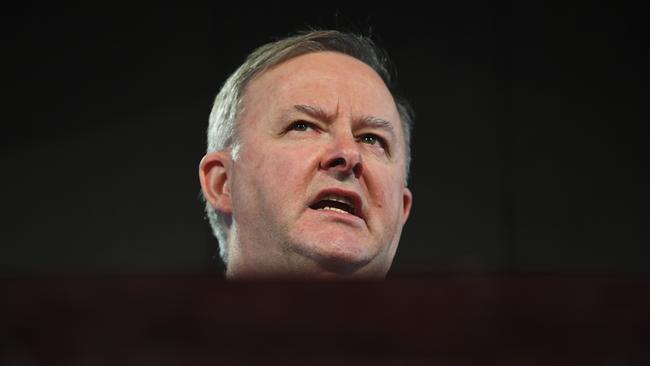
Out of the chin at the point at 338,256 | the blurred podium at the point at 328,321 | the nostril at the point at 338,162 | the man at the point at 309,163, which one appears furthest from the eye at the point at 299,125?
the blurred podium at the point at 328,321

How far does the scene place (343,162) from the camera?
4.63 ft

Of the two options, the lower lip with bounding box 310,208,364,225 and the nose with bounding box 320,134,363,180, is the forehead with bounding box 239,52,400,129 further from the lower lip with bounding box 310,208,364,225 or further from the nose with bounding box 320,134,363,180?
the lower lip with bounding box 310,208,364,225

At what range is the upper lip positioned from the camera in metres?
1.39

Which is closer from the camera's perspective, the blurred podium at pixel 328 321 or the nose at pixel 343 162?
the blurred podium at pixel 328 321

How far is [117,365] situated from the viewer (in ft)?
1.49

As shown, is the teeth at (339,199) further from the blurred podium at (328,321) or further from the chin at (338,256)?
the blurred podium at (328,321)

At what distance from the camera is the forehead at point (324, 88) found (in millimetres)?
1522

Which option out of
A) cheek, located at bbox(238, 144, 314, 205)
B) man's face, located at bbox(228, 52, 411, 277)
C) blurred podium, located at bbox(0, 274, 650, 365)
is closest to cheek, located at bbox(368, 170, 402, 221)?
man's face, located at bbox(228, 52, 411, 277)

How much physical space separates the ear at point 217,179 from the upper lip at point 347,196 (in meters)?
0.25

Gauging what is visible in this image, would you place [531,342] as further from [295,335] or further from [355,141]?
[355,141]

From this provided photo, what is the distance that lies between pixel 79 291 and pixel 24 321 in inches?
1.3

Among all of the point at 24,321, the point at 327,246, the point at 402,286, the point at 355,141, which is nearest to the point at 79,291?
the point at 24,321

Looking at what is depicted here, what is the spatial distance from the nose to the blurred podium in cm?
95

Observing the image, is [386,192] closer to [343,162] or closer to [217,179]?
[343,162]
